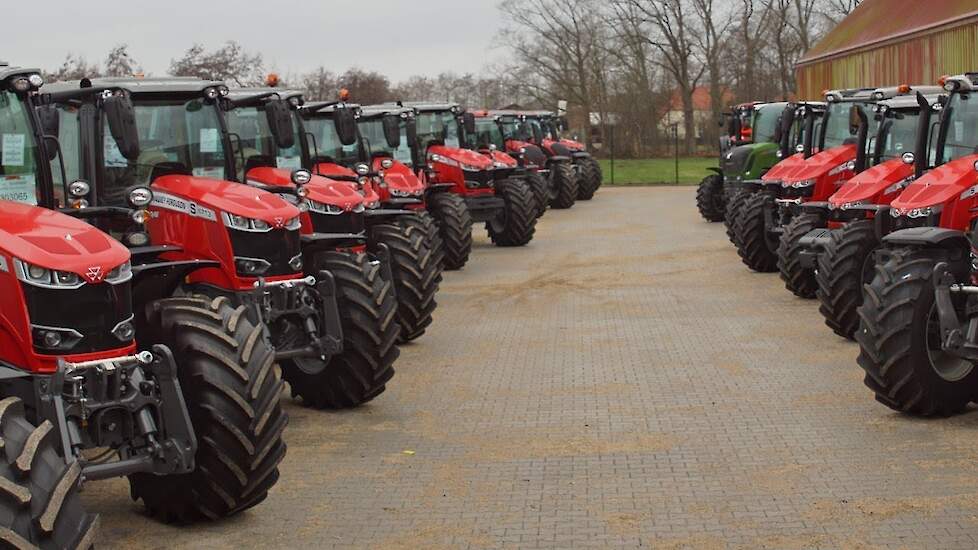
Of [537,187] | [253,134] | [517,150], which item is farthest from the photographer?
[517,150]

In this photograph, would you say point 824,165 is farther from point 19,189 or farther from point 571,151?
point 571,151

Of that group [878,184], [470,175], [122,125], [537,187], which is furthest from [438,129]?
[122,125]

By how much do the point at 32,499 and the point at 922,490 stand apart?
15.9ft

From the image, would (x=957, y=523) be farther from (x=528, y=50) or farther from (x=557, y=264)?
(x=528, y=50)

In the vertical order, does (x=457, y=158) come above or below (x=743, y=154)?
above

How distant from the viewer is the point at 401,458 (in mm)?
8734

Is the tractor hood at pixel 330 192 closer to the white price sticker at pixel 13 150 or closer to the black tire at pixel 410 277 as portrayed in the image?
the black tire at pixel 410 277

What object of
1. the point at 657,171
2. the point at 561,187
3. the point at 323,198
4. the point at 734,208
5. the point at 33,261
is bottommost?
the point at 657,171

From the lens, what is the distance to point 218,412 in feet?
22.6

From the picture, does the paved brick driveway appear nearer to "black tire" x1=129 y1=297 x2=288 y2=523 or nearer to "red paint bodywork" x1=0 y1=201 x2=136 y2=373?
"black tire" x1=129 y1=297 x2=288 y2=523

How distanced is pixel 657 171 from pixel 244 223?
4537 centimetres

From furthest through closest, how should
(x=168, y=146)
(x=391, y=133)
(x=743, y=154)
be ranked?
(x=743, y=154) → (x=391, y=133) → (x=168, y=146)

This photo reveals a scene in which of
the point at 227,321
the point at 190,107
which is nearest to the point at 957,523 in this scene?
the point at 227,321

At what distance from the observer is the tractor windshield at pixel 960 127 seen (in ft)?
34.6
